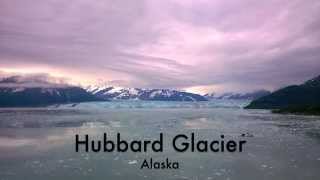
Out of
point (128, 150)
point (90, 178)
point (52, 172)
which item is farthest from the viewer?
point (128, 150)

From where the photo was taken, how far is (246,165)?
23.0m

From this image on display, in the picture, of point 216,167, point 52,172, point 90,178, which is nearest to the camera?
point 90,178

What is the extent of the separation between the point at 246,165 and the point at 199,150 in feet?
20.1

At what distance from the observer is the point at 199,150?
94.6ft

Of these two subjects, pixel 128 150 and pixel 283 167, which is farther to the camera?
pixel 128 150

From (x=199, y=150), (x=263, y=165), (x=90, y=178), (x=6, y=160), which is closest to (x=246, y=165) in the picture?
(x=263, y=165)

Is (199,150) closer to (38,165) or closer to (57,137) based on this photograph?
(38,165)

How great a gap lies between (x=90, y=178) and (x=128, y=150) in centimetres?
929

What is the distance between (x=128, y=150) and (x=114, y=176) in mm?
8766

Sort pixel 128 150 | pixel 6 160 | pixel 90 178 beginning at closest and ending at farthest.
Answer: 1. pixel 90 178
2. pixel 6 160
3. pixel 128 150

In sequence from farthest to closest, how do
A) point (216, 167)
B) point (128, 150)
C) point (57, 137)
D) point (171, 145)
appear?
point (57, 137), point (171, 145), point (128, 150), point (216, 167)

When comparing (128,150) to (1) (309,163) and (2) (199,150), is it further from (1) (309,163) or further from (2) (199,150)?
(1) (309,163)

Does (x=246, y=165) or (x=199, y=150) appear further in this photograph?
(x=199, y=150)

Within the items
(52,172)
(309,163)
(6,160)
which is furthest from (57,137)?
(309,163)
